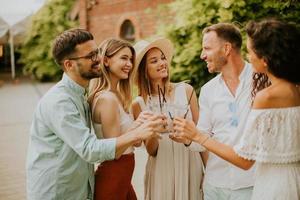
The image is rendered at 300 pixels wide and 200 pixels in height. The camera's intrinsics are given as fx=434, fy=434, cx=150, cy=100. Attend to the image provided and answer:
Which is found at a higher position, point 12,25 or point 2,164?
point 12,25

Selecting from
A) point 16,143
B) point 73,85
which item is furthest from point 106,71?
point 16,143

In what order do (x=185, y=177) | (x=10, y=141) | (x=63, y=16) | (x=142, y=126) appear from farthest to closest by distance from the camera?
1. (x=63, y=16)
2. (x=10, y=141)
3. (x=185, y=177)
4. (x=142, y=126)

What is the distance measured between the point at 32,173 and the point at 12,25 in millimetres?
21661

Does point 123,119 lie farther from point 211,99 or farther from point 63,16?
point 63,16

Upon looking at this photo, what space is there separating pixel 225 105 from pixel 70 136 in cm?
106

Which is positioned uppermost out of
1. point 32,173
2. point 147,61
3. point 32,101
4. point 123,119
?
point 147,61

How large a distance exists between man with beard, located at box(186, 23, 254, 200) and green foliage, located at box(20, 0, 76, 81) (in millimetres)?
15886

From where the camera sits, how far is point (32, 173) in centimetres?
262

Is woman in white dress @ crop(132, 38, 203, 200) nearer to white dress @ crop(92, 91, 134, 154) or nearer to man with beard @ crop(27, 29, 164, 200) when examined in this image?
white dress @ crop(92, 91, 134, 154)

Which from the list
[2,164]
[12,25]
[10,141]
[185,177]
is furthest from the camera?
[12,25]

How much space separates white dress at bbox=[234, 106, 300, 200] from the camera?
2.24m

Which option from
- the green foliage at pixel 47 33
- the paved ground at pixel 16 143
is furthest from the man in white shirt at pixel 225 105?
the green foliage at pixel 47 33

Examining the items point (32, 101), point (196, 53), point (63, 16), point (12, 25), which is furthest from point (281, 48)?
point (12, 25)

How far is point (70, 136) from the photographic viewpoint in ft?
→ 8.05
